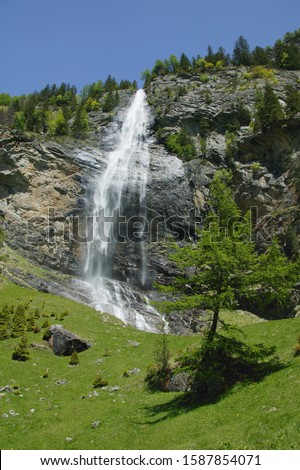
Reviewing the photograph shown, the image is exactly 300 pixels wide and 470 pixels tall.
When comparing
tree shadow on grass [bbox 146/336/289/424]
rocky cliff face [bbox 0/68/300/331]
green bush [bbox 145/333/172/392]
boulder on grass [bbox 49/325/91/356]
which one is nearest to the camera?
tree shadow on grass [bbox 146/336/289/424]

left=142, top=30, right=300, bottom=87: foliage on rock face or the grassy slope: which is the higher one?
left=142, top=30, right=300, bottom=87: foliage on rock face

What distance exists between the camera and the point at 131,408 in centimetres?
2288

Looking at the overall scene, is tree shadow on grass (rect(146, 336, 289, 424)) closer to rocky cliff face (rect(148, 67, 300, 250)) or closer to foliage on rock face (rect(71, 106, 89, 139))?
rocky cliff face (rect(148, 67, 300, 250))

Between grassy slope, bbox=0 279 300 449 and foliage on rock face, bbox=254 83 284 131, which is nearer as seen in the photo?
grassy slope, bbox=0 279 300 449

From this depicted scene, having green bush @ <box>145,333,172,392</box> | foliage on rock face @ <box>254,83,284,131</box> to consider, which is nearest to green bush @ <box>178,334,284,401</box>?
green bush @ <box>145,333,172,392</box>

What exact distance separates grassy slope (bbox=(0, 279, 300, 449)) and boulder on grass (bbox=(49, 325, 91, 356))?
72cm

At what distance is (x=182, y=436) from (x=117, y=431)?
389cm

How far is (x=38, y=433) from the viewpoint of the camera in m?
19.7

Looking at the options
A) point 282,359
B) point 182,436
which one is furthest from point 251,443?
point 282,359

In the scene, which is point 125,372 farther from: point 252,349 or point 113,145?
point 113,145
